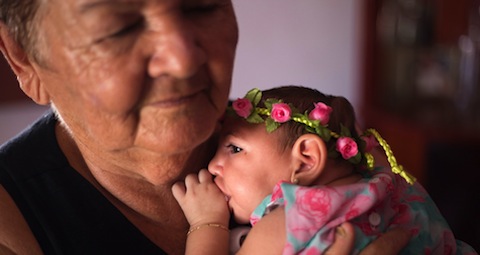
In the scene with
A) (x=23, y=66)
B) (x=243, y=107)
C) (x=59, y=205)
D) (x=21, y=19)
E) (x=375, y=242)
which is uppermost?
(x=21, y=19)

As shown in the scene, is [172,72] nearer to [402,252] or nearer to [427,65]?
[402,252]

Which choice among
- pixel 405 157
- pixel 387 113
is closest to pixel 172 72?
pixel 405 157

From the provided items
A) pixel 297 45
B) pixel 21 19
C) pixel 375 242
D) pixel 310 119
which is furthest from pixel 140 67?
pixel 297 45

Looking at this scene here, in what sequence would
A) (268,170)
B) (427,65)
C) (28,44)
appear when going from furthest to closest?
1. (427,65)
2. (268,170)
3. (28,44)

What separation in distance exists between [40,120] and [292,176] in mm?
594

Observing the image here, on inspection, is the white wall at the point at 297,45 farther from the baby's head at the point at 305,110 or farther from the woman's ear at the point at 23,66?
the woman's ear at the point at 23,66

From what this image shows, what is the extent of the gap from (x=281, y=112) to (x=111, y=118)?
0.34m

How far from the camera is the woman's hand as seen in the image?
1270 millimetres

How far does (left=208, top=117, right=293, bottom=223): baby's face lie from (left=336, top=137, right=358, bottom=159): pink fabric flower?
0.35 ft

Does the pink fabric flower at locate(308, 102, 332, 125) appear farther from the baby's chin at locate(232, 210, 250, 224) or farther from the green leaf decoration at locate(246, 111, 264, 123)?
the baby's chin at locate(232, 210, 250, 224)

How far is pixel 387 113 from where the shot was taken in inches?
169

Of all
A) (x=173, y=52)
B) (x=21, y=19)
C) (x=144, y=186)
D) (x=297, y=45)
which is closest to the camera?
(x=173, y=52)

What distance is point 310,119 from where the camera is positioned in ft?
4.52

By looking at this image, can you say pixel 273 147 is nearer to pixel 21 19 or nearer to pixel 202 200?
pixel 202 200
